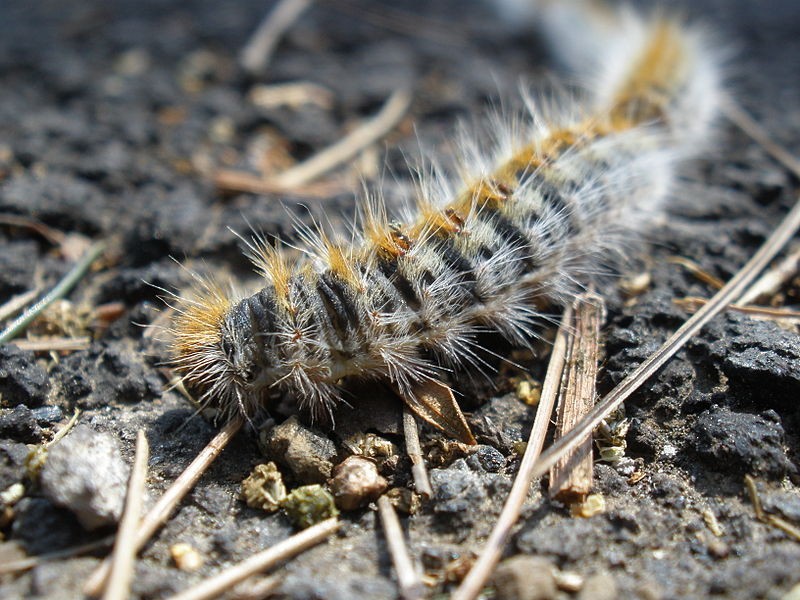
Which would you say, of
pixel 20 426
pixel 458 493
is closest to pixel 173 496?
pixel 20 426

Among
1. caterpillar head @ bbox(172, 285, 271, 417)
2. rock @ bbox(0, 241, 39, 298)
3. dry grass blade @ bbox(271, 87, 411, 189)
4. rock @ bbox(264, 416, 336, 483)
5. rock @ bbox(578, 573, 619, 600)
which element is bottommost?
rock @ bbox(578, 573, 619, 600)

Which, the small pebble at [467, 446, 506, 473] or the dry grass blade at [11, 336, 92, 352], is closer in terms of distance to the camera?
the small pebble at [467, 446, 506, 473]

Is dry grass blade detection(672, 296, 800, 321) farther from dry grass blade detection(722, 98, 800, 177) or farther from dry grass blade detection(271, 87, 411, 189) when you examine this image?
dry grass blade detection(271, 87, 411, 189)

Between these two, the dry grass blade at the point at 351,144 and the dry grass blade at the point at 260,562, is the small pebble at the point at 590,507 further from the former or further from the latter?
the dry grass blade at the point at 351,144

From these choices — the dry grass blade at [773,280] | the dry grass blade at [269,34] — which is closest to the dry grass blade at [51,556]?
the dry grass blade at [773,280]

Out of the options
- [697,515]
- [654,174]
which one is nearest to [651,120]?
[654,174]

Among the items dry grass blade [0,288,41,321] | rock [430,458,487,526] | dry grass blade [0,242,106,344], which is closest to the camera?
rock [430,458,487,526]

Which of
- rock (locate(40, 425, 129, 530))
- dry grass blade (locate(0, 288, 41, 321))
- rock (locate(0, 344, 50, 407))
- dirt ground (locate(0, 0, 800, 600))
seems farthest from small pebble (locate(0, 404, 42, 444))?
dry grass blade (locate(0, 288, 41, 321))
